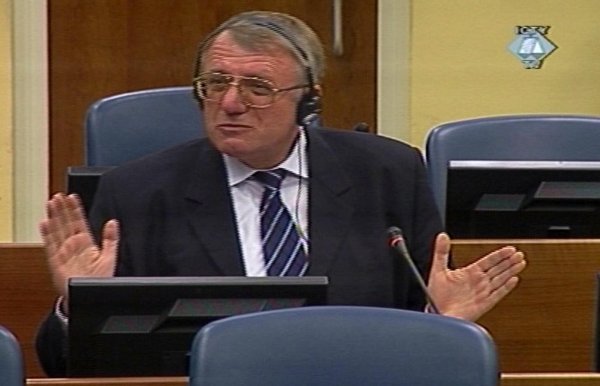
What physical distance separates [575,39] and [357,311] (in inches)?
124

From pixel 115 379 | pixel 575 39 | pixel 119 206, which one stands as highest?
pixel 575 39

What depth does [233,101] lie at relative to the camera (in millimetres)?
2631

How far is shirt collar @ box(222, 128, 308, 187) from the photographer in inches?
106

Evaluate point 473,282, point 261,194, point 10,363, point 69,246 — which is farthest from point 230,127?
point 10,363

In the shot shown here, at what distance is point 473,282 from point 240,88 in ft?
1.90

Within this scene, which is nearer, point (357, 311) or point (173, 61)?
point (357, 311)

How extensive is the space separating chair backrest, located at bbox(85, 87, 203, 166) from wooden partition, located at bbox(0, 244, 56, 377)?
761 millimetres

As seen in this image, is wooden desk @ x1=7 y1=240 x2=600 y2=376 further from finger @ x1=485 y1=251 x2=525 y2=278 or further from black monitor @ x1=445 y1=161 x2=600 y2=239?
finger @ x1=485 y1=251 x2=525 y2=278

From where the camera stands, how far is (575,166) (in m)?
2.53

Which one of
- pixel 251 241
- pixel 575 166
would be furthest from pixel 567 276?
pixel 251 241

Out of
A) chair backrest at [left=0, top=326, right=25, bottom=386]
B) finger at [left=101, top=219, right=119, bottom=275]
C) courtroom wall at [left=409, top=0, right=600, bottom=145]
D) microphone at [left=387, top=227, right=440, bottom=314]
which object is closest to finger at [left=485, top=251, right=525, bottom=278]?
microphone at [left=387, top=227, right=440, bottom=314]

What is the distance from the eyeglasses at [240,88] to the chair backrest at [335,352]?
73 cm

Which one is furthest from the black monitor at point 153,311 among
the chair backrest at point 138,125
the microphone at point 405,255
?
the chair backrest at point 138,125

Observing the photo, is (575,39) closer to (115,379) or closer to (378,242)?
(378,242)
